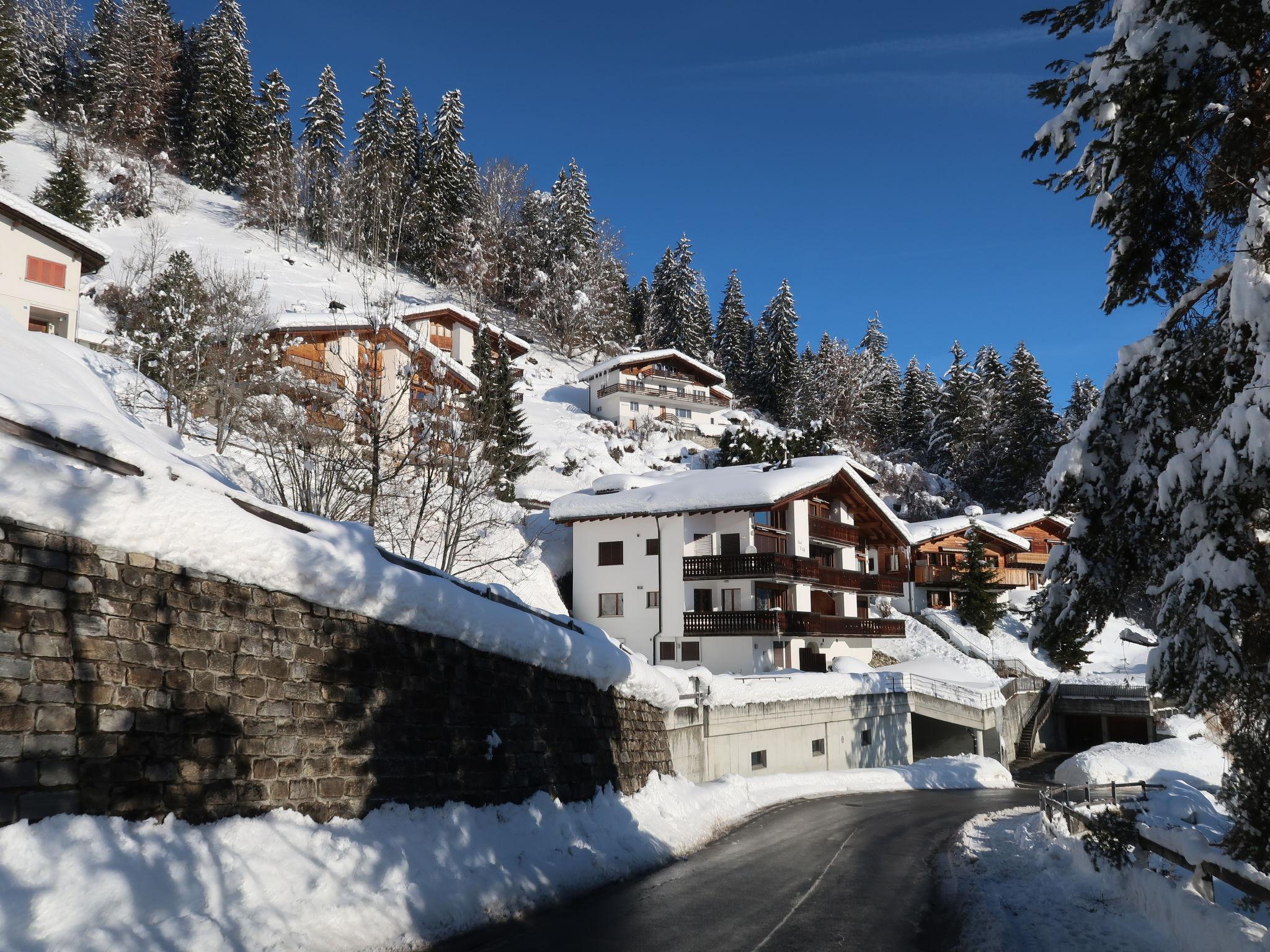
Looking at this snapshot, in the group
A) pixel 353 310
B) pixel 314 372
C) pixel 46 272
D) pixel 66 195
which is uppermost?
pixel 66 195

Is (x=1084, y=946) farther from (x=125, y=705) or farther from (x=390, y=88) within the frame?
(x=390, y=88)

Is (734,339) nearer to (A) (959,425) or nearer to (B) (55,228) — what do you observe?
(A) (959,425)

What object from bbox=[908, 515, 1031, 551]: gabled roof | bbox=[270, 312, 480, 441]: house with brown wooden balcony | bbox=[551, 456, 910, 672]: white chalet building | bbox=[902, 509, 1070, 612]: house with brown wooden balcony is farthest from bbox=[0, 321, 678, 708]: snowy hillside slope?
bbox=[908, 515, 1031, 551]: gabled roof

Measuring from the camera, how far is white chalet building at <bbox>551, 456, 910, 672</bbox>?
37.3 meters

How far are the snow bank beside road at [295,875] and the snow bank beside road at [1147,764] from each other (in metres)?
25.5

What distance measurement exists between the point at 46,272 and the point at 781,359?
7265 cm

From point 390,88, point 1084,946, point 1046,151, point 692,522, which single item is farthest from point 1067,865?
point 390,88

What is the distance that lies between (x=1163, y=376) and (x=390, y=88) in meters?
102

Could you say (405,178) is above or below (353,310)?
above

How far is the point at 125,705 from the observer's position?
7.40 m

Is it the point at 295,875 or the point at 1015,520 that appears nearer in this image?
the point at 295,875

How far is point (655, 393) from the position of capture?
74.6m

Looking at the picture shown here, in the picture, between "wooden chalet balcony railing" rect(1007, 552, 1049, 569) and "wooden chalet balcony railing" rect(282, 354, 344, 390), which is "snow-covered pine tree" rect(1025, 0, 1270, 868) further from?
"wooden chalet balcony railing" rect(1007, 552, 1049, 569)

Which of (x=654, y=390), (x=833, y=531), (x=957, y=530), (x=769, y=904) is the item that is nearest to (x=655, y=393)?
(x=654, y=390)
